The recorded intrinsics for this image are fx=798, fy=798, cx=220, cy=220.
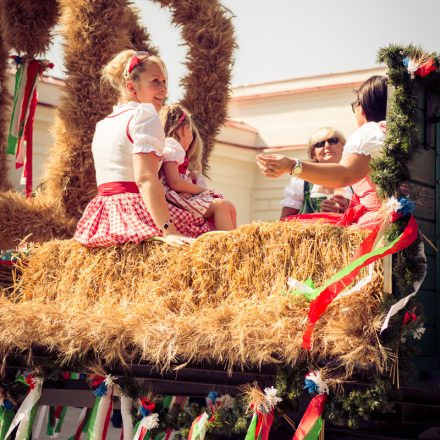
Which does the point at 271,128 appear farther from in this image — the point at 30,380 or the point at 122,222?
the point at 30,380

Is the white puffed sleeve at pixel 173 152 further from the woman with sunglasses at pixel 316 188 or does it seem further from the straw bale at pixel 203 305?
the woman with sunglasses at pixel 316 188

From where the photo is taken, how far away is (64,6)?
521 centimetres

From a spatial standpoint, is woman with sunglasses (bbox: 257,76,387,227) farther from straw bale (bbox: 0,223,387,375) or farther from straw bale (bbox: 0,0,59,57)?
straw bale (bbox: 0,0,59,57)

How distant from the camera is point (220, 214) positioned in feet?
12.2

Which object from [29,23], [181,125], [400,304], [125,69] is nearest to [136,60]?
[125,69]

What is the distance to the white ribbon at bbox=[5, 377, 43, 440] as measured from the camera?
3.33 metres

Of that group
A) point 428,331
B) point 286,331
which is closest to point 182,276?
point 286,331

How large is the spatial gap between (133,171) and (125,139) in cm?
14

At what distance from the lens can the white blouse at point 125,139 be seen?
3.32m

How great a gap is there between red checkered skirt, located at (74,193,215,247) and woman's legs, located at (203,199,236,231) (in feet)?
0.29

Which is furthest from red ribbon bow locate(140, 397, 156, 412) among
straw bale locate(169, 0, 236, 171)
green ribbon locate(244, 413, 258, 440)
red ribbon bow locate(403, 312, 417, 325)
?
straw bale locate(169, 0, 236, 171)

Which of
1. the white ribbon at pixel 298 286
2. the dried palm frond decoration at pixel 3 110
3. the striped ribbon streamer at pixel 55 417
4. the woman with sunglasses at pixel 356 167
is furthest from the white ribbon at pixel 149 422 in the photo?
the dried palm frond decoration at pixel 3 110

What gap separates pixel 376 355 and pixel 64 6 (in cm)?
375

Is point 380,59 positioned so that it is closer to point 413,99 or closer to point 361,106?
point 413,99
